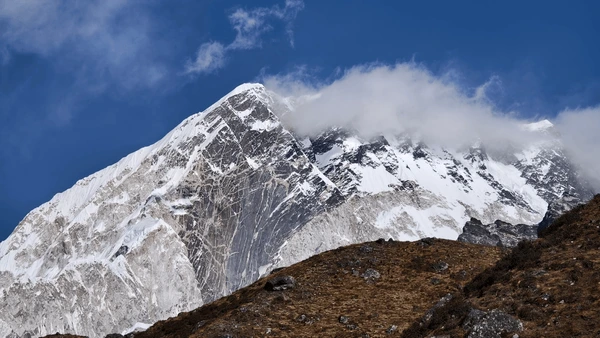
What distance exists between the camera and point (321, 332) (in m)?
41.1

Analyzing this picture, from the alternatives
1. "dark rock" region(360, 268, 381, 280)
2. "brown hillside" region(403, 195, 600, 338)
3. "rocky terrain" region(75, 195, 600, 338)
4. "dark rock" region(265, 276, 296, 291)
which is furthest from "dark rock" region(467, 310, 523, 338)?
"dark rock" region(265, 276, 296, 291)

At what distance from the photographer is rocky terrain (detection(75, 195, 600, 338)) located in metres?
33.2

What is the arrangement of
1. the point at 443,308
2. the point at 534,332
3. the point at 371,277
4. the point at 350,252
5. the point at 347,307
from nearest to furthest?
the point at 534,332, the point at 443,308, the point at 347,307, the point at 371,277, the point at 350,252

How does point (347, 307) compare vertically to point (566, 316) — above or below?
above

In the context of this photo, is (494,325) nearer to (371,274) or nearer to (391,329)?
(391,329)

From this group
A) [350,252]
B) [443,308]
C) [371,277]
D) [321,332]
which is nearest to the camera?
[443,308]

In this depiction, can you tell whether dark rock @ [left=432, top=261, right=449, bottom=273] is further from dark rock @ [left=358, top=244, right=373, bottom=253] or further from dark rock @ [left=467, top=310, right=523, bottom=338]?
dark rock @ [left=467, top=310, right=523, bottom=338]

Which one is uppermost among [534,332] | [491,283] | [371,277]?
[371,277]

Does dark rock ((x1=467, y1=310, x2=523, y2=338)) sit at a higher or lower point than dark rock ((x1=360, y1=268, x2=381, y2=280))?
lower

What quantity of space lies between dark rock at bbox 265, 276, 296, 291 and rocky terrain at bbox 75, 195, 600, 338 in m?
0.06

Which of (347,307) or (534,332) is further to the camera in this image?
(347,307)

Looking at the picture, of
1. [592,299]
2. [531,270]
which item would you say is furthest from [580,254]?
[592,299]

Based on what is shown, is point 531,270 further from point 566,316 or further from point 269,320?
point 269,320

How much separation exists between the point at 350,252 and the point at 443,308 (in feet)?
53.9
